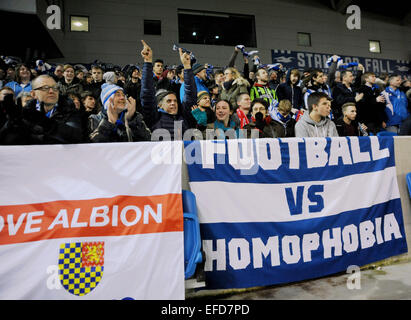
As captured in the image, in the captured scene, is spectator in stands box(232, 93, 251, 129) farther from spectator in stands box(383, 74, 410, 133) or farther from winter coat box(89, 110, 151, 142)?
spectator in stands box(383, 74, 410, 133)

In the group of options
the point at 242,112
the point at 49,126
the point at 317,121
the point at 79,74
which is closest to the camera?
the point at 49,126

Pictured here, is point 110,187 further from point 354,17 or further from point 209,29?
point 354,17

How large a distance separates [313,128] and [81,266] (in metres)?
2.94

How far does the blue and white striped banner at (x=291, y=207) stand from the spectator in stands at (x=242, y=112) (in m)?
1.45

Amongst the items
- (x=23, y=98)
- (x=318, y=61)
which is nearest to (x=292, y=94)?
(x=23, y=98)

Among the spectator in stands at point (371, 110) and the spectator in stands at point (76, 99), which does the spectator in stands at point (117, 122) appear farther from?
the spectator in stands at point (371, 110)

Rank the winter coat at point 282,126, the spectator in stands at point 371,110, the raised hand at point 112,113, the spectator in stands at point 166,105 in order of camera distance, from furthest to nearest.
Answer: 1. the spectator in stands at point 371,110
2. the winter coat at point 282,126
3. the spectator in stands at point 166,105
4. the raised hand at point 112,113

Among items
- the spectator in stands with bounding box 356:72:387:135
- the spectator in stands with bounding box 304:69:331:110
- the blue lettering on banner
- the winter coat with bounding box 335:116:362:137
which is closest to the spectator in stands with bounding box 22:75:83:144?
the winter coat with bounding box 335:116:362:137

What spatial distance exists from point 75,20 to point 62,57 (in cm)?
173

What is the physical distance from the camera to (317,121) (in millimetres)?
3723

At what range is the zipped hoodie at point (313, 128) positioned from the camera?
3.56 meters

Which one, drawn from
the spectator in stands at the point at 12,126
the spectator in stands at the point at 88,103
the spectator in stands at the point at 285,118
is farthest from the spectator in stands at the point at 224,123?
the spectator in stands at the point at 12,126

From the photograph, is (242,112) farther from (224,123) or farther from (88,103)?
(88,103)

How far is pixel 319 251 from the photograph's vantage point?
9.32 ft
